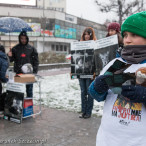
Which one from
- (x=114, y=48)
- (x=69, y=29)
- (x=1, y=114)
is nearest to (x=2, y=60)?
(x=1, y=114)

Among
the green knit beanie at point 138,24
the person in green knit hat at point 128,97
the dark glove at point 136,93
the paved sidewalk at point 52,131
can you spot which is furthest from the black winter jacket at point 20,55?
the dark glove at point 136,93

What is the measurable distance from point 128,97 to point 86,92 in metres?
3.77

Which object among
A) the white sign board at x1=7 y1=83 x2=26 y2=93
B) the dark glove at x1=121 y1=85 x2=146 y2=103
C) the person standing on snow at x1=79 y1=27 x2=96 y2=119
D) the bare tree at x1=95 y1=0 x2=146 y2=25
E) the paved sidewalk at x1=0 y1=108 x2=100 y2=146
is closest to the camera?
the dark glove at x1=121 y1=85 x2=146 y2=103

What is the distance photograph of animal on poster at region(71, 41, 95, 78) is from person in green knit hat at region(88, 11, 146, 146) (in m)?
3.33

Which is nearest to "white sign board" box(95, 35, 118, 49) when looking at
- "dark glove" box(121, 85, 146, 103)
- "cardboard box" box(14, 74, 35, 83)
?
"cardboard box" box(14, 74, 35, 83)

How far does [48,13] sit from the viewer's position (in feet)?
151

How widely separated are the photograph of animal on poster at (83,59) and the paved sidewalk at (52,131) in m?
1.10

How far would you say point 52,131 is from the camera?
4230 mm

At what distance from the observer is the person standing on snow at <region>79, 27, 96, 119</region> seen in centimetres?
496

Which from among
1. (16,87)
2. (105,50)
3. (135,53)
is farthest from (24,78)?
(135,53)

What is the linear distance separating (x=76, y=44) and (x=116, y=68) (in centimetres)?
368

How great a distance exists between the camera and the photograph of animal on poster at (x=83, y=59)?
4910 millimetres

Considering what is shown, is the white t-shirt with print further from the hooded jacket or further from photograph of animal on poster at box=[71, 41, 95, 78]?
the hooded jacket

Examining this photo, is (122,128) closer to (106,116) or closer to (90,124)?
(106,116)
